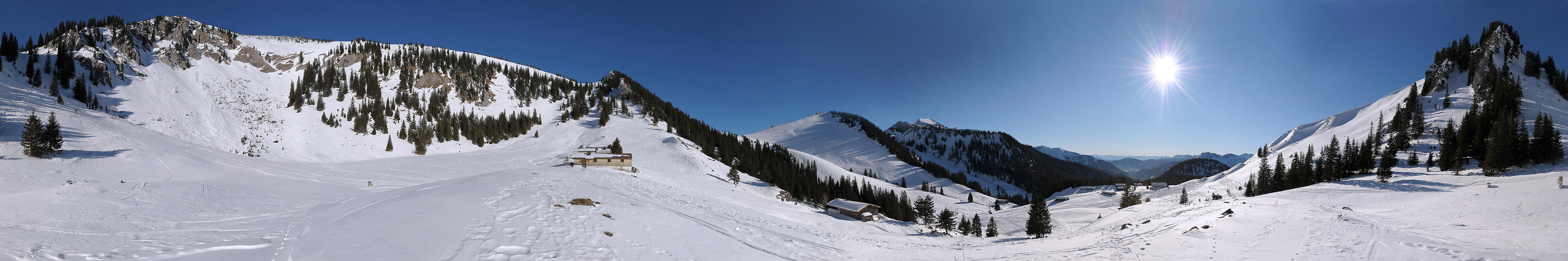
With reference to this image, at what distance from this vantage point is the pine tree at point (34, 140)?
20625 mm

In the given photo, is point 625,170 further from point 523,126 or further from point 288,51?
point 288,51

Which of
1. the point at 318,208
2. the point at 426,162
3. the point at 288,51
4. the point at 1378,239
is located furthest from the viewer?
the point at 288,51

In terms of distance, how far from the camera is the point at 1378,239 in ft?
40.5

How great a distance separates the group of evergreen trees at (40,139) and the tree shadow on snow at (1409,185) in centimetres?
7760

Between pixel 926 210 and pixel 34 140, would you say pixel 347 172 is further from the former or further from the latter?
pixel 926 210

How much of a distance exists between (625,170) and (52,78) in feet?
172

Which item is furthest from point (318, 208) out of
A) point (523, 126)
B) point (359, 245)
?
point (523, 126)

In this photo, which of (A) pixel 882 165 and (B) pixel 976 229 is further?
(A) pixel 882 165

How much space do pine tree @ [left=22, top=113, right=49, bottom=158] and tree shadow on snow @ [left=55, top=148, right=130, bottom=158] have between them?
1.95 feet

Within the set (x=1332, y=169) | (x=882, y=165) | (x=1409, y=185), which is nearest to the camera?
(x=1409, y=185)

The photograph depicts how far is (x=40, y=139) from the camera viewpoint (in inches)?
821

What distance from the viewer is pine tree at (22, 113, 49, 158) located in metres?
20.6

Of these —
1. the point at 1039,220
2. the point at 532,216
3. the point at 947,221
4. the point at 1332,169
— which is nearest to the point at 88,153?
the point at 532,216

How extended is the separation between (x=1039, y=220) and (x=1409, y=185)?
88.2 ft
